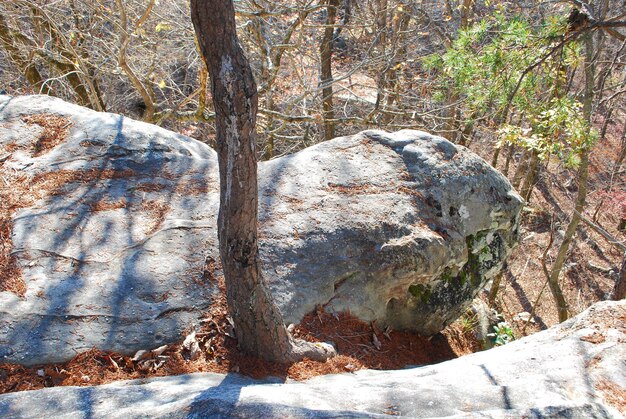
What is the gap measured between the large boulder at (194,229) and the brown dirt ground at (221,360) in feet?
0.30

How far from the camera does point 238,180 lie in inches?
116

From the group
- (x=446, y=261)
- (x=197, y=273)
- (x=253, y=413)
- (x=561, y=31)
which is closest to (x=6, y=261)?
(x=197, y=273)

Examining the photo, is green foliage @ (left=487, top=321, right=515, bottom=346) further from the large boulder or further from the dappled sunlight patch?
the dappled sunlight patch

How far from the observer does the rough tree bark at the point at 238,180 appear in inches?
106

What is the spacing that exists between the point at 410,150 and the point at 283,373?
9.34ft

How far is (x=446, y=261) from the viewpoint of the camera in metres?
5.06

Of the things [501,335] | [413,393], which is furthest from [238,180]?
[501,335]

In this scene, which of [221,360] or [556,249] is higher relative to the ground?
[556,249]

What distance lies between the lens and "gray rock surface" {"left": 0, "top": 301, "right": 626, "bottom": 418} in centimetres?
253

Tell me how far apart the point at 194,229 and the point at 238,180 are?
1643 millimetres

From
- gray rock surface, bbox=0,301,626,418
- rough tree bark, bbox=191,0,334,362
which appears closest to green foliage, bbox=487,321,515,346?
gray rock surface, bbox=0,301,626,418

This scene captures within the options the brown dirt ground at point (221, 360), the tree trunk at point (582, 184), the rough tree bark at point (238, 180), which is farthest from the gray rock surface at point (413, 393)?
the tree trunk at point (582, 184)

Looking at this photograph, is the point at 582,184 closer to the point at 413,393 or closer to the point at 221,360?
the point at 413,393

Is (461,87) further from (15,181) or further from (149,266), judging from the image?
(15,181)
